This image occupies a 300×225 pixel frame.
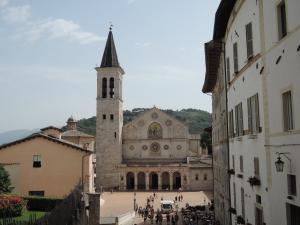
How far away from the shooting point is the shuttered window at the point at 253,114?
12164 millimetres

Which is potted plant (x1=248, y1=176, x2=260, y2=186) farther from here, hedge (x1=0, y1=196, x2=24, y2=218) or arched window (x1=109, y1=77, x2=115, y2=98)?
arched window (x1=109, y1=77, x2=115, y2=98)

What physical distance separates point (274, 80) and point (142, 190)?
62319 millimetres

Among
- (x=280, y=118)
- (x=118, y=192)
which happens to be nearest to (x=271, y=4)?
(x=280, y=118)

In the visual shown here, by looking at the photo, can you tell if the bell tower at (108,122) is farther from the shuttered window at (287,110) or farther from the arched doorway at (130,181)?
the shuttered window at (287,110)

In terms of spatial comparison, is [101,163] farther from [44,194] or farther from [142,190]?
[44,194]

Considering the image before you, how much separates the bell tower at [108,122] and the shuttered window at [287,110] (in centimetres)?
6300

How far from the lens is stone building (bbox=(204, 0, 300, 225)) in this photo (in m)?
9.20

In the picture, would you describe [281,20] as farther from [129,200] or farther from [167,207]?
→ [129,200]

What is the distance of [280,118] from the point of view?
9883 millimetres

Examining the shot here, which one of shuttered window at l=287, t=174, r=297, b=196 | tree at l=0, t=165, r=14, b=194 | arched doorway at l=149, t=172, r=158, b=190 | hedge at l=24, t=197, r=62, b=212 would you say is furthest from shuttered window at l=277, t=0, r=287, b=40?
arched doorway at l=149, t=172, r=158, b=190

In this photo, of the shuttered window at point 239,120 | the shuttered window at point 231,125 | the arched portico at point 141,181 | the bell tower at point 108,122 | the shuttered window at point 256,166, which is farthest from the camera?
the arched portico at point 141,181

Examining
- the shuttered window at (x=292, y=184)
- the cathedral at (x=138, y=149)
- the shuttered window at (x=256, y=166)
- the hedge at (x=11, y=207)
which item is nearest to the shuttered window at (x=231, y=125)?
the shuttered window at (x=256, y=166)

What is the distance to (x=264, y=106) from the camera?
11.1 meters

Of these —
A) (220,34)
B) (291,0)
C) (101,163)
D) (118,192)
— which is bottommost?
(118,192)
